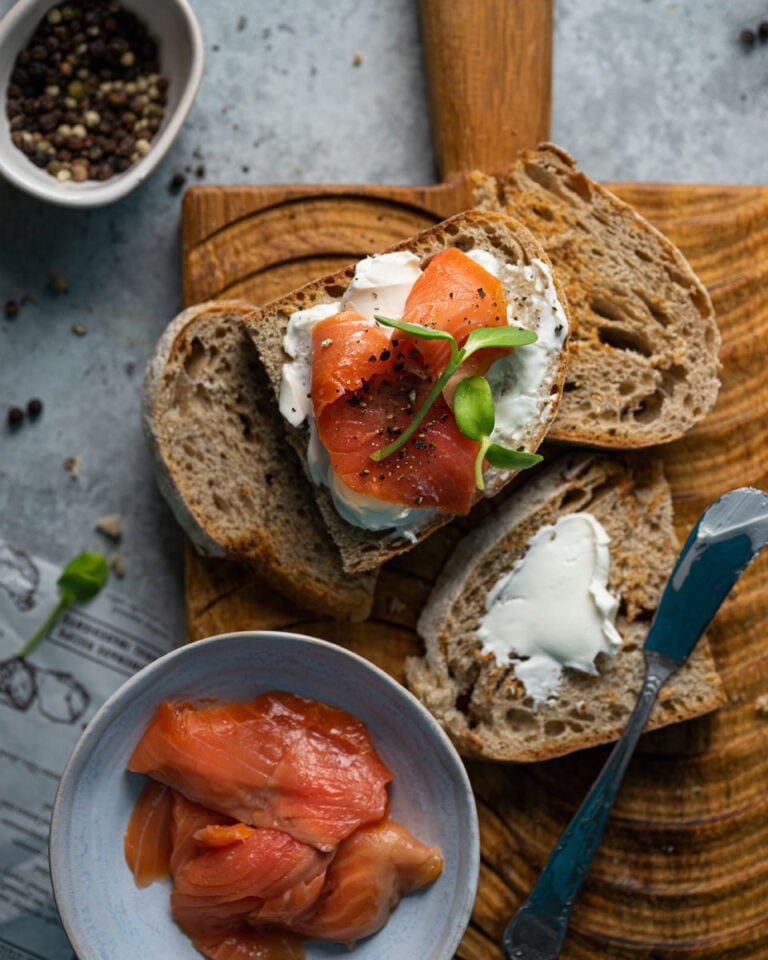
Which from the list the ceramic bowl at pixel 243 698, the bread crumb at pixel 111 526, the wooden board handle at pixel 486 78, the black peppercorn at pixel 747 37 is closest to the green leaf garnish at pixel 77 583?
the bread crumb at pixel 111 526

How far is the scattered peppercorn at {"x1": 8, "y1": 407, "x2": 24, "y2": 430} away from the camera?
9.84ft

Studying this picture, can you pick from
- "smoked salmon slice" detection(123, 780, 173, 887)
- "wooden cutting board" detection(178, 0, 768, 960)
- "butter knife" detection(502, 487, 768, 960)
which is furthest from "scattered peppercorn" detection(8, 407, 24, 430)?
"butter knife" detection(502, 487, 768, 960)

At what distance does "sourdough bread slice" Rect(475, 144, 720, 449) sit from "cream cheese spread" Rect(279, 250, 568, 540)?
0.21 meters

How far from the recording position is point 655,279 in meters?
2.86

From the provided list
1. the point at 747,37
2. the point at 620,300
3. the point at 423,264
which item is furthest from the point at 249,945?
the point at 747,37

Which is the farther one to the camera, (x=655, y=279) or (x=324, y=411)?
(x=655, y=279)

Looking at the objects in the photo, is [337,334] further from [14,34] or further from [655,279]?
[14,34]

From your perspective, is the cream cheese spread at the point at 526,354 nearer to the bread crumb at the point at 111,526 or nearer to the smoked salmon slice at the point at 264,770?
the smoked salmon slice at the point at 264,770

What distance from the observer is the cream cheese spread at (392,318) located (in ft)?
8.45

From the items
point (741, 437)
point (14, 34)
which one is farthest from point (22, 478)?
point (741, 437)

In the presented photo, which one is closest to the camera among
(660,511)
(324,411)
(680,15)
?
(324,411)

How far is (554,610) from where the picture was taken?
8.95ft

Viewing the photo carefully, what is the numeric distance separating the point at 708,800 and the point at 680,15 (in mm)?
2363

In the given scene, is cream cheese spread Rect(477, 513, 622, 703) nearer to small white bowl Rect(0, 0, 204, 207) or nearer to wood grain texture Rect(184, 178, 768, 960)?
wood grain texture Rect(184, 178, 768, 960)
